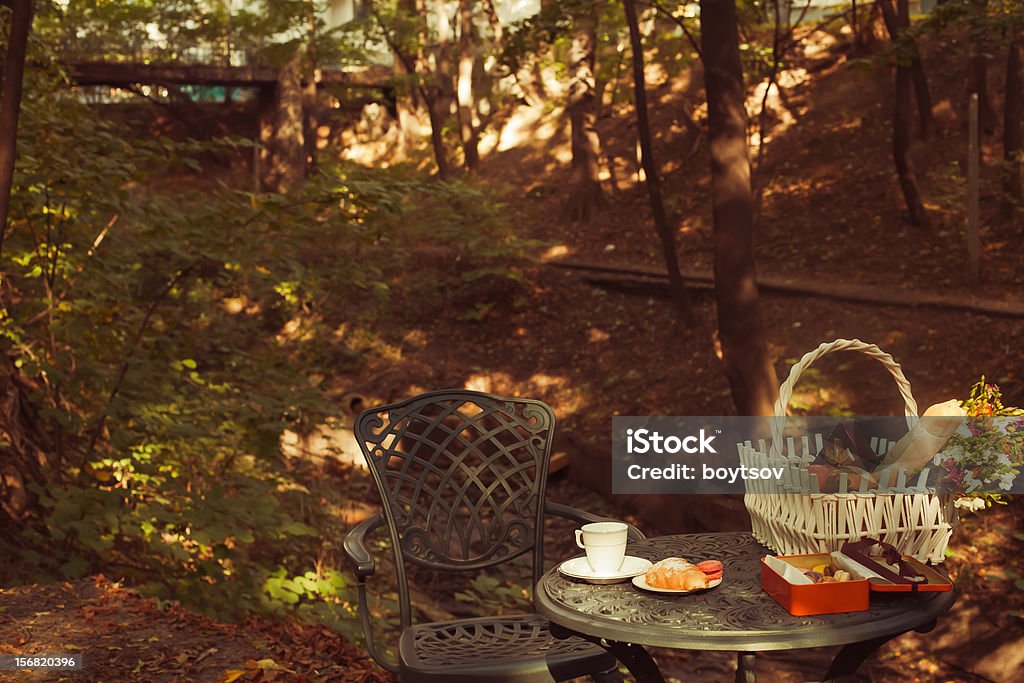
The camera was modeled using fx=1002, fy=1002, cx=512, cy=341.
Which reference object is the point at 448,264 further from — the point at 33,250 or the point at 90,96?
the point at 90,96

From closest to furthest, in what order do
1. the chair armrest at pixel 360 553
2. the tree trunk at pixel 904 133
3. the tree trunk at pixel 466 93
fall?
the chair armrest at pixel 360 553 < the tree trunk at pixel 904 133 < the tree trunk at pixel 466 93

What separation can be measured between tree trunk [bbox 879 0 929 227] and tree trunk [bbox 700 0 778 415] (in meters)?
3.91

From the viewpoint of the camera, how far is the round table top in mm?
2217

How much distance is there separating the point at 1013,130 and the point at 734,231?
4279 millimetres

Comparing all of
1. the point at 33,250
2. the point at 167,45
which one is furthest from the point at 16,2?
the point at 167,45

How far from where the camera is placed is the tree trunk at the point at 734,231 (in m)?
7.63

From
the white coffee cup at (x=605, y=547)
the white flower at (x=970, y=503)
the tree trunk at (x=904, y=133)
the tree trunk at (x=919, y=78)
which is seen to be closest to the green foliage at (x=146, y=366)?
the white coffee cup at (x=605, y=547)

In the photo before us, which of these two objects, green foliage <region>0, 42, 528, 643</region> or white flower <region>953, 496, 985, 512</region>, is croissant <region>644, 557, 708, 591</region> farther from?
green foliage <region>0, 42, 528, 643</region>

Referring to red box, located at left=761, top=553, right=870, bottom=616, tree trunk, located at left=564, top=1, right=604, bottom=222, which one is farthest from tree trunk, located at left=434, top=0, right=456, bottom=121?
red box, located at left=761, top=553, right=870, bottom=616

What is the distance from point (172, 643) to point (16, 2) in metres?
2.94

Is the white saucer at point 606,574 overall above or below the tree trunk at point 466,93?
below

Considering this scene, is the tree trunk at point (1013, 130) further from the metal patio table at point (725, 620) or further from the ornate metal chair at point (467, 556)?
the metal patio table at point (725, 620)

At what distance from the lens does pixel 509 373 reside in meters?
12.2

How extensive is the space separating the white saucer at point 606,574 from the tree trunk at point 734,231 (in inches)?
199
